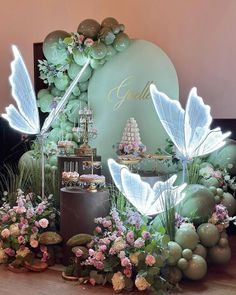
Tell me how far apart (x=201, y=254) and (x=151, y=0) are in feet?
10.4

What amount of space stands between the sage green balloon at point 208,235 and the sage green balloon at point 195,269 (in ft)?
0.67

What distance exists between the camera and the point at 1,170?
465 cm

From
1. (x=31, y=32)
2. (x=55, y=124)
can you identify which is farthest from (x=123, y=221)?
(x=31, y=32)

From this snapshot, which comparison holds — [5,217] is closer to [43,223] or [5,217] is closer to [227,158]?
[43,223]

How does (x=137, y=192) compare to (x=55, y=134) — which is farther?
(x=55, y=134)

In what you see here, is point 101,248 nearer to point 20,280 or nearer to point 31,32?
point 20,280

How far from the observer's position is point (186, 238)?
307cm

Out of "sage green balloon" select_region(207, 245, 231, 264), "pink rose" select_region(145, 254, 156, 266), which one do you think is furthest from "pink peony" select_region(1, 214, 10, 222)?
"sage green balloon" select_region(207, 245, 231, 264)

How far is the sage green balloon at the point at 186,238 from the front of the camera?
10.1 feet

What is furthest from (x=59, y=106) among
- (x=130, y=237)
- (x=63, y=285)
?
(x=63, y=285)

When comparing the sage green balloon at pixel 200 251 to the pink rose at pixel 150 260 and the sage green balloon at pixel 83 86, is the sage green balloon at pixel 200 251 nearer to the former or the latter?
the pink rose at pixel 150 260

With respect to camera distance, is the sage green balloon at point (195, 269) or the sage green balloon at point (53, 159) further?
the sage green balloon at point (53, 159)

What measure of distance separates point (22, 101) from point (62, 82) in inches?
29.5

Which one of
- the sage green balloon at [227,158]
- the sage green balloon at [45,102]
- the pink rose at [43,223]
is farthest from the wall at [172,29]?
the pink rose at [43,223]
